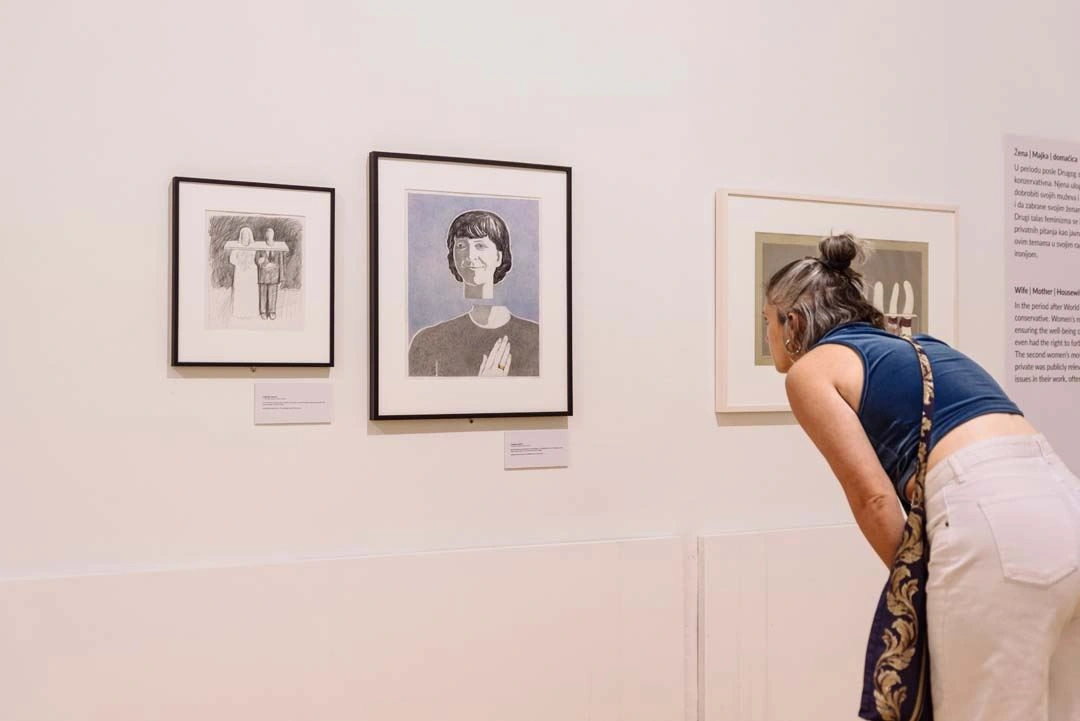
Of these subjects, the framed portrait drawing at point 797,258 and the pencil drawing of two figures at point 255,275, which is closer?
the pencil drawing of two figures at point 255,275

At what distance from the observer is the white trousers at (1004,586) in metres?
2.03

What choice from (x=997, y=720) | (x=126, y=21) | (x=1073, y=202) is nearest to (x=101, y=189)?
(x=126, y=21)

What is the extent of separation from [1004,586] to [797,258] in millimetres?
1628

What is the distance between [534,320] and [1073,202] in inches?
87.9

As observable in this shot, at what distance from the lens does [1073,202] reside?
3.95 m

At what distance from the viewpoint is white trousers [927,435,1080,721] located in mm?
2029

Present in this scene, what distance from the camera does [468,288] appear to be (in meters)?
3.03

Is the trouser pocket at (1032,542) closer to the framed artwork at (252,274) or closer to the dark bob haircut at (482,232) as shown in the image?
the dark bob haircut at (482,232)

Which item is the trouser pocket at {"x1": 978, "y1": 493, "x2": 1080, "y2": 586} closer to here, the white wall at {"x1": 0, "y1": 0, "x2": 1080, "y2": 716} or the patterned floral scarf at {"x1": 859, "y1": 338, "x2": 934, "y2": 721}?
the patterned floral scarf at {"x1": 859, "y1": 338, "x2": 934, "y2": 721}

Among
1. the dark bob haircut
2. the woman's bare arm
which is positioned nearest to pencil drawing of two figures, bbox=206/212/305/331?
the dark bob haircut

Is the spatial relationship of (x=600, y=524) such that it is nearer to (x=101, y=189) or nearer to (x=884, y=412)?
(x=884, y=412)
